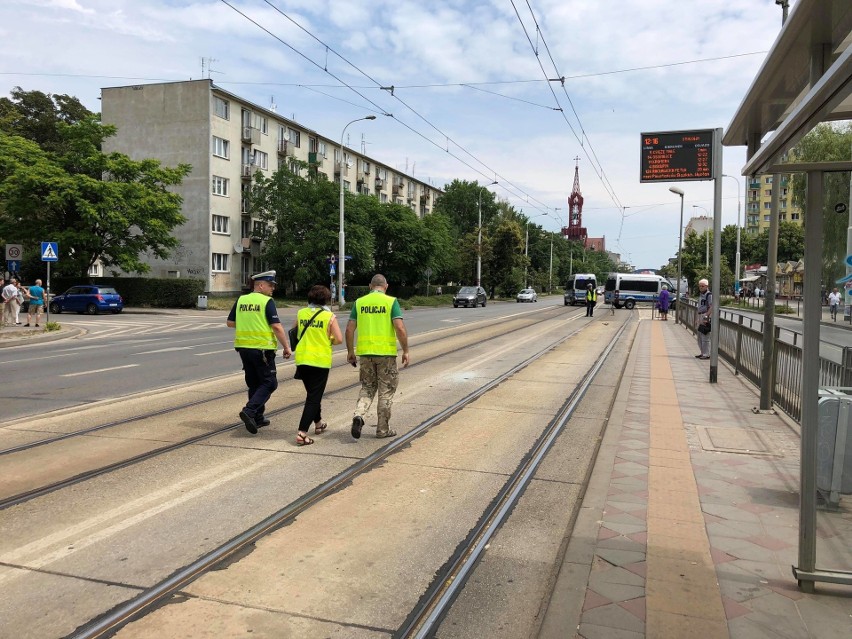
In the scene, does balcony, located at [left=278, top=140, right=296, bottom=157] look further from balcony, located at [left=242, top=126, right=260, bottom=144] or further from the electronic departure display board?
the electronic departure display board

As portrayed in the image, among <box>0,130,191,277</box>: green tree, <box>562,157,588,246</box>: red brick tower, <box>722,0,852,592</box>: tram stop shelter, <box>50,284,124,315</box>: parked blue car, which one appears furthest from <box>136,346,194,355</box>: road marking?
<box>562,157,588,246</box>: red brick tower

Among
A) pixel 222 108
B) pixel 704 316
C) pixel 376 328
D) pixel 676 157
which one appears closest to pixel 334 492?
pixel 376 328

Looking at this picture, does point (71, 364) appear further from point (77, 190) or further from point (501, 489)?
point (77, 190)

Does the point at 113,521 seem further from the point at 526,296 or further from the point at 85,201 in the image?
the point at 526,296

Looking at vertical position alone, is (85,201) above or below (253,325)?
above

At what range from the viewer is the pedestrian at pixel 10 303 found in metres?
24.9

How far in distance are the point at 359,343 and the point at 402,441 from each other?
106cm

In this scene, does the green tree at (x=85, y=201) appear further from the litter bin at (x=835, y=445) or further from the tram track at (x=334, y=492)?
the litter bin at (x=835, y=445)

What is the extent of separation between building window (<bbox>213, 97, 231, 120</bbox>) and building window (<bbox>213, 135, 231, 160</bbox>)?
1.62 metres

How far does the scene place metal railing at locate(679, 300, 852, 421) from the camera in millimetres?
6590

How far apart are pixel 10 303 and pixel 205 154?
22.9 meters

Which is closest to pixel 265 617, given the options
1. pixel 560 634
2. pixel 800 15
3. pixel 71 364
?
pixel 560 634

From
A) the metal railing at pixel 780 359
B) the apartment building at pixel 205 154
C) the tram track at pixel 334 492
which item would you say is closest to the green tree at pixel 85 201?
the apartment building at pixel 205 154

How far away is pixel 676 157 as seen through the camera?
54.3 feet
